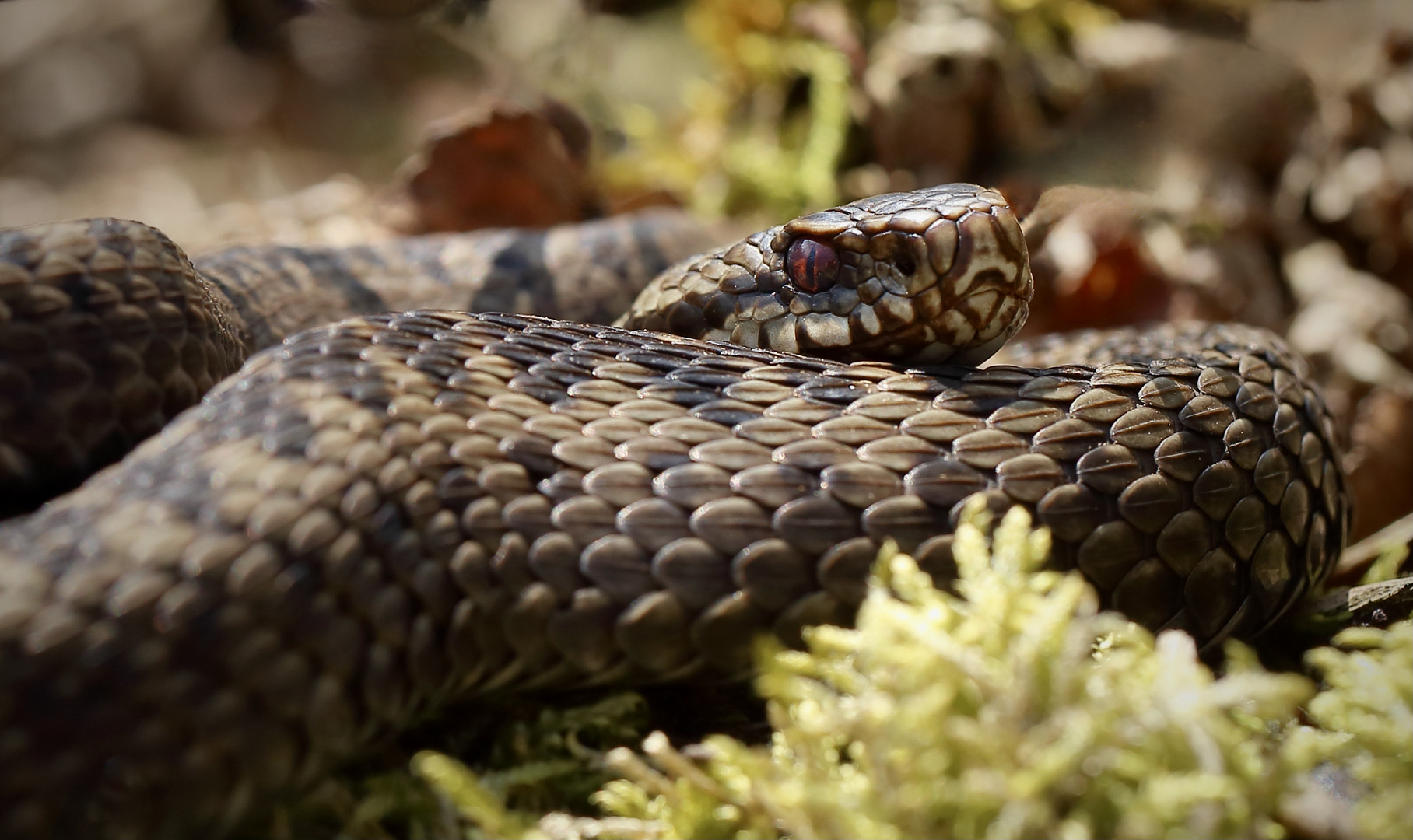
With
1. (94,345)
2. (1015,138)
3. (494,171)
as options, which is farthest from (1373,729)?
(494,171)

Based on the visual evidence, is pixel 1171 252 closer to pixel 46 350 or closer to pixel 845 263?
pixel 845 263

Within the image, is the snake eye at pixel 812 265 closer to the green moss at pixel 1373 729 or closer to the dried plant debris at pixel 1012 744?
the dried plant debris at pixel 1012 744

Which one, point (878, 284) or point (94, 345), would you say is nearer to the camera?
point (94, 345)

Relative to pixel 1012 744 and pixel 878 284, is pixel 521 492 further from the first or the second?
pixel 878 284

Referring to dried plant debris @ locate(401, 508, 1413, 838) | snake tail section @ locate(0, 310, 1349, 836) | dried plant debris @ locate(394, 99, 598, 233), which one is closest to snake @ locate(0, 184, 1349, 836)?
snake tail section @ locate(0, 310, 1349, 836)

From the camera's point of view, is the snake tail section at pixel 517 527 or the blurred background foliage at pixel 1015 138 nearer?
the snake tail section at pixel 517 527

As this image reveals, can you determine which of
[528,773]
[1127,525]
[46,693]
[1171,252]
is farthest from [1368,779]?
[1171,252]

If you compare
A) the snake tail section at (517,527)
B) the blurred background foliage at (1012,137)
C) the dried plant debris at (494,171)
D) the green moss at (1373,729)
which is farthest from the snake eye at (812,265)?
the dried plant debris at (494,171)
